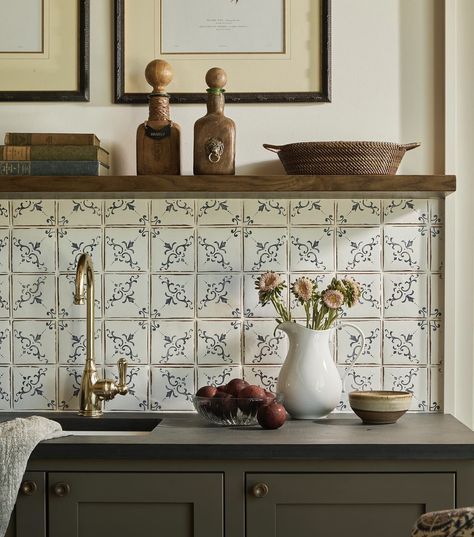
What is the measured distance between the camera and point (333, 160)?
2.35 metres

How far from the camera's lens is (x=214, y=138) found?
7.98 feet

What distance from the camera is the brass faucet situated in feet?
8.13

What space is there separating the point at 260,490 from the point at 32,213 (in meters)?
A: 1.09

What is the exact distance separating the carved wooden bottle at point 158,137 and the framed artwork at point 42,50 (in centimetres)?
25

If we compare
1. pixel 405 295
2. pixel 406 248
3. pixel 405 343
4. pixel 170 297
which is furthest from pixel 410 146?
pixel 170 297

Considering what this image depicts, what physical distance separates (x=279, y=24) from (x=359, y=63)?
0.85 feet

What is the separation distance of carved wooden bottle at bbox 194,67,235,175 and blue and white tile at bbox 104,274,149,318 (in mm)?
388

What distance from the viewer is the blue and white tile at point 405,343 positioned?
8.48 feet

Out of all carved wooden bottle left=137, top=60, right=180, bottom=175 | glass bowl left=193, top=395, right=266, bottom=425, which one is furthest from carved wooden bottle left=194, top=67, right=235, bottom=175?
glass bowl left=193, top=395, right=266, bottom=425

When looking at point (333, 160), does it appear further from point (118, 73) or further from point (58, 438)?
point (58, 438)

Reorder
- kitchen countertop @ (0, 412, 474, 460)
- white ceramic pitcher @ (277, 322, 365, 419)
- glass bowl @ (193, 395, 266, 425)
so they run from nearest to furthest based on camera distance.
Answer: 1. kitchen countertop @ (0, 412, 474, 460)
2. glass bowl @ (193, 395, 266, 425)
3. white ceramic pitcher @ (277, 322, 365, 419)

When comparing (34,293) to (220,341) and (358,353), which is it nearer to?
(220,341)

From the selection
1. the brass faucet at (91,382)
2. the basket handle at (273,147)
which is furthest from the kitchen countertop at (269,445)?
the basket handle at (273,147)

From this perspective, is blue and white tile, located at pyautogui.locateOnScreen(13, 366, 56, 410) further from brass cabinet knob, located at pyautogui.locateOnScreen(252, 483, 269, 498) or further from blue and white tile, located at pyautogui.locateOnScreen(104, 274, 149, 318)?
brass cabinet knob, located at pyautogui.locateOnScreen(252, 483, 269, 498)
